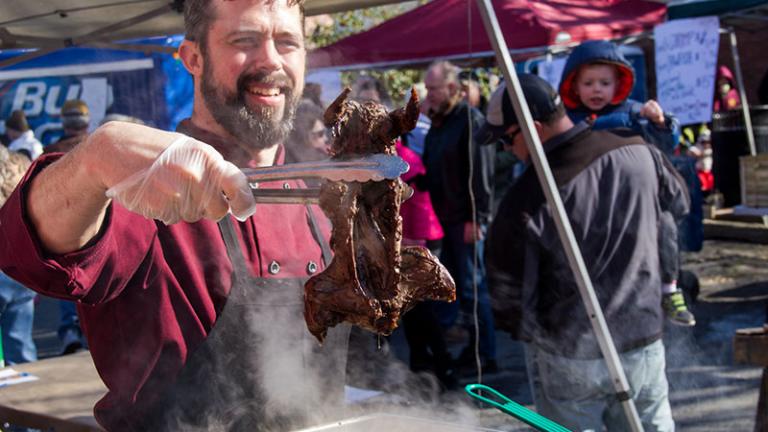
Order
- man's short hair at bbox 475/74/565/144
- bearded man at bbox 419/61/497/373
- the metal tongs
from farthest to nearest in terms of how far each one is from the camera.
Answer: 1. bearded man at bbox 419/61/497/373
2. man's short hair at bbox 475/74/565/144
3. the metal tongs

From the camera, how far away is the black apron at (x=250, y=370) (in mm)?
1862

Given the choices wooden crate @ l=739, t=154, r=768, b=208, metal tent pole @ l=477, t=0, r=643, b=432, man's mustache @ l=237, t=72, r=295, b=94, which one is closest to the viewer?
man's mustache @ l=237, t=72, r=295, b=94

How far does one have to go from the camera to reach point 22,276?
160 centimetres

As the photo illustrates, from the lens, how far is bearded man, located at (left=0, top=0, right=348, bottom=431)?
1477 millimetres

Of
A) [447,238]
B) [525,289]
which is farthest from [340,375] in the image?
[447,238]

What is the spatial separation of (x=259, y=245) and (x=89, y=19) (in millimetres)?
1573

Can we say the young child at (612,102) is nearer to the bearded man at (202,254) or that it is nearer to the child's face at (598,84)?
the child's face at (598,84)

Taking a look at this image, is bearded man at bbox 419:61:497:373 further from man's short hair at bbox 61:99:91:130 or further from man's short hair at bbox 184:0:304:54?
man's short hair at bbox 184:0:304:54

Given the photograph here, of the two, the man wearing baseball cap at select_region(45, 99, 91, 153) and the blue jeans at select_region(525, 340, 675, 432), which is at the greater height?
the man wearing baseball cap at select_region(45, 99, 91, 153)

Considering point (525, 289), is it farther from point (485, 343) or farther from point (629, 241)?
point (485, 343)

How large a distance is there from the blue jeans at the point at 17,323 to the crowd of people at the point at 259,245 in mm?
963

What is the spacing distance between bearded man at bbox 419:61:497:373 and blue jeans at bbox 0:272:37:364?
8.39 feet

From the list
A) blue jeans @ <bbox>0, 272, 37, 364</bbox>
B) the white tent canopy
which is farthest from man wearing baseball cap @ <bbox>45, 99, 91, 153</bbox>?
the white tent canopy

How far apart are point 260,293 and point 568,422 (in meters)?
1.72
